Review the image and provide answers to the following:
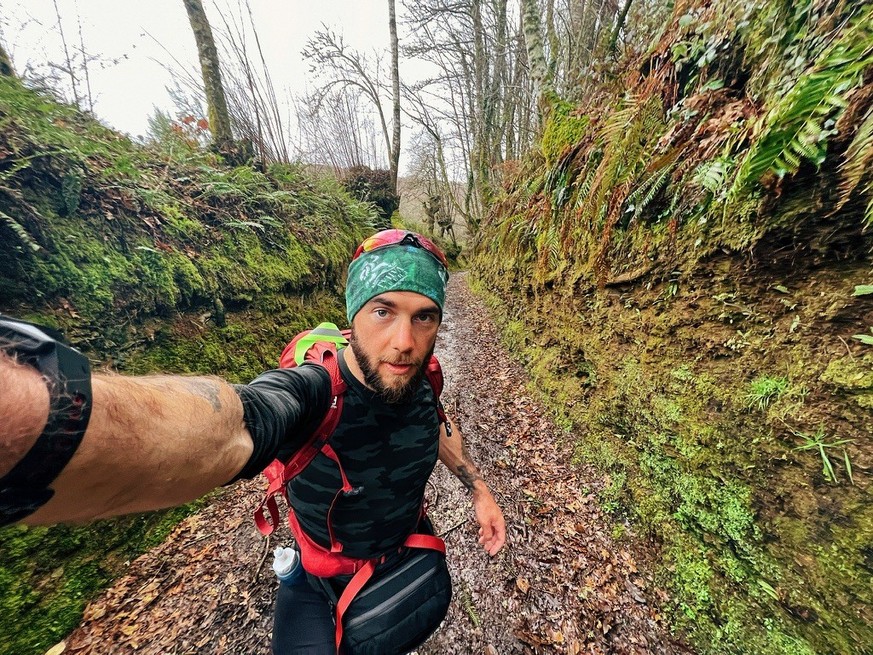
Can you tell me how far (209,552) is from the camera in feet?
8.79

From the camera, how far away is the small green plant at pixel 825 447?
4.76 ft

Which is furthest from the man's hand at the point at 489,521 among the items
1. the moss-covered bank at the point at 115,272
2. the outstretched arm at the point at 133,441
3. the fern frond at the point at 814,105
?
the moss-covered bank at the point at 115,272

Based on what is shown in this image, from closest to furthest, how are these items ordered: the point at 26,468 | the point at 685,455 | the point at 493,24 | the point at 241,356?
the point at 26,468 → the point at 685,455 → the point at 241,356 → the point at 493,24

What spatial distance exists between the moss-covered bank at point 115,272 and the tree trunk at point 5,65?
358 millimetres

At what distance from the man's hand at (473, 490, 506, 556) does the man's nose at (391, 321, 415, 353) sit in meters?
1.29

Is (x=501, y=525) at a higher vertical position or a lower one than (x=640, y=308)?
lower

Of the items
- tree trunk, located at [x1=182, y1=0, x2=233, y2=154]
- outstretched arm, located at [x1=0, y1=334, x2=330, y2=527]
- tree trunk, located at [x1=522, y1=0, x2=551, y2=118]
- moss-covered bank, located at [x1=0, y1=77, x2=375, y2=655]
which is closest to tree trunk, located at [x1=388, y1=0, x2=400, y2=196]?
tree trunk, located at [x1=522, y1=0, x2=551, y2=118]

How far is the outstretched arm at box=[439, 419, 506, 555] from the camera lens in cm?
195

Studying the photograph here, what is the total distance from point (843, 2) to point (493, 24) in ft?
50.2

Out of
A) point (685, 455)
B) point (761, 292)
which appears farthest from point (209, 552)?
point (761, 292)

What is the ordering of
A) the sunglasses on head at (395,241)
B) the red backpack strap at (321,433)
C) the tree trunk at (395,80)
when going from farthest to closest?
the tree trunk at (395,80), the sunglasses on head at (395,241), the red backpack strap at (321,433)

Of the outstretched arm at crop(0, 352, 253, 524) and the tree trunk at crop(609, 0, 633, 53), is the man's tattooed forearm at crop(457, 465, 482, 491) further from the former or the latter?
the tree trunk at crop(609, 0, 633, 53)

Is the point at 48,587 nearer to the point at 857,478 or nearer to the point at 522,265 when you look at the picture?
the point at 857,478

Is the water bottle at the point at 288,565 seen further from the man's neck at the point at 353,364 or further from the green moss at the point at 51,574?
the green moss at the point at 51,574
